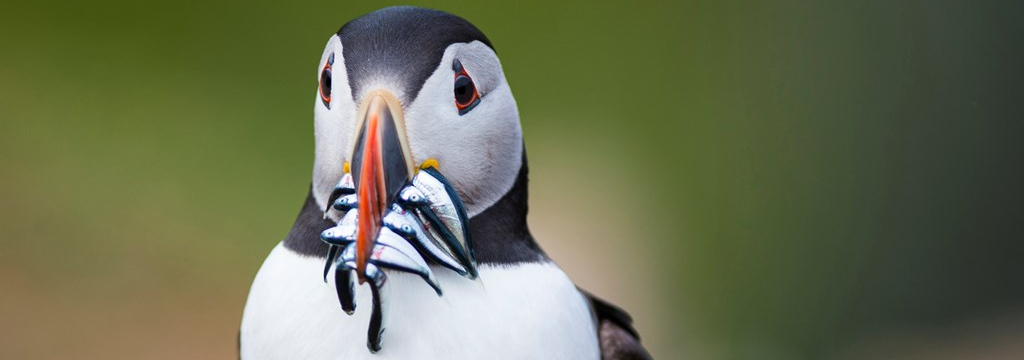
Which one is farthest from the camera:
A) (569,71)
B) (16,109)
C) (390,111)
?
(569,71)

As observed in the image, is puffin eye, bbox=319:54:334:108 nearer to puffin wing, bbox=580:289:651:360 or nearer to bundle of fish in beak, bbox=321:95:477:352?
bundle of fish in beak, bbox=321:95:477:352

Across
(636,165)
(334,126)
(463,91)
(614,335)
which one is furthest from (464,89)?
(636,165)

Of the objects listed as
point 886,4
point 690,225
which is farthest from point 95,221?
point 886,4

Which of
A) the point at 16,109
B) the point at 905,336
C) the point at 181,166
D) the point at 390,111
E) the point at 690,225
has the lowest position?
the point at 905,336

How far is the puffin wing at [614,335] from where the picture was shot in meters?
1.35

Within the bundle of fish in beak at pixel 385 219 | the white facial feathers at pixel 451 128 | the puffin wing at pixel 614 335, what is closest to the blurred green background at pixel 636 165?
the puffin wing at pixel 614 335


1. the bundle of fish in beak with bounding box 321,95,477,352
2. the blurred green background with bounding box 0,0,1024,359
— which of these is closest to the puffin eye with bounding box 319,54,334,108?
the bundle of fish in beak with bounding box 321,95,477,352

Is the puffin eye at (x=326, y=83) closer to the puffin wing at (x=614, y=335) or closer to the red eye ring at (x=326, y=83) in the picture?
the red eye ring at (x=326, y=83)

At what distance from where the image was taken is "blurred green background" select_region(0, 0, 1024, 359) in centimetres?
297

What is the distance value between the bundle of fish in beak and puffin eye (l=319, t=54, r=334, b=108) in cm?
10

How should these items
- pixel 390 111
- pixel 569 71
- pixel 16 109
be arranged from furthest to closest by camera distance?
1. pixel 569 71
2. pixel 16 109
3. pixel 390 111

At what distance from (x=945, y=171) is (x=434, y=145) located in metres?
2.62

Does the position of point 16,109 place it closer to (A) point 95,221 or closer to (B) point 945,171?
(A) point 95,221

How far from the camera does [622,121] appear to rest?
3.22 metres
